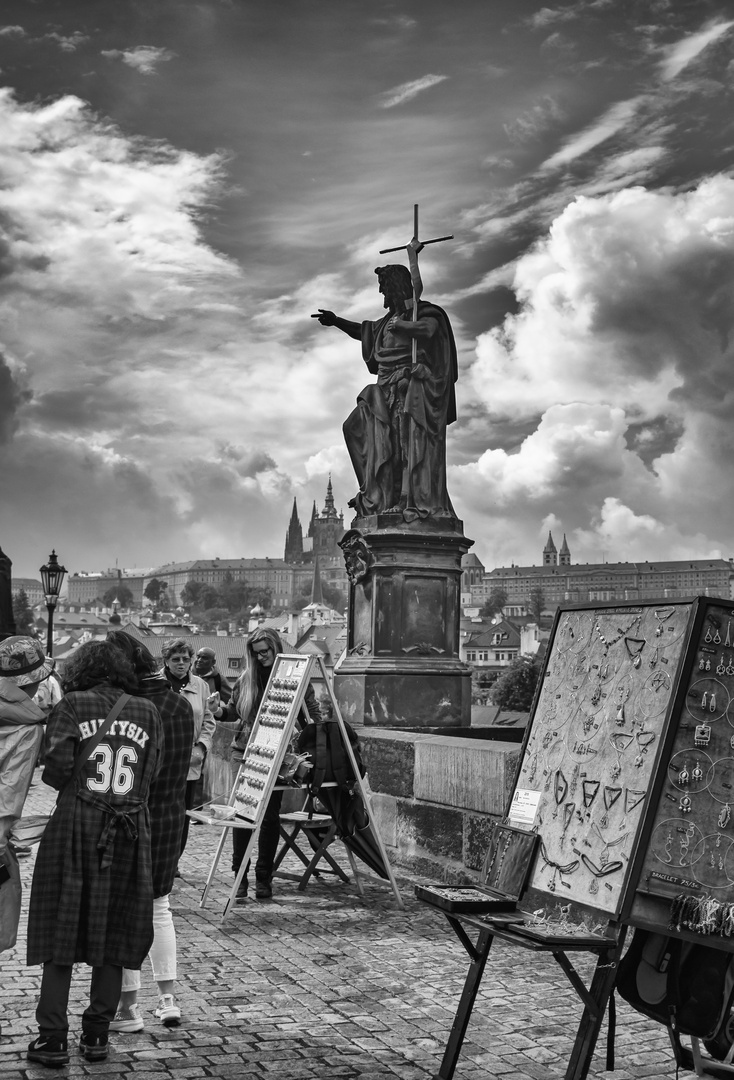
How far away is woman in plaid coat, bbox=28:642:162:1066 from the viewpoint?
442 centimetres

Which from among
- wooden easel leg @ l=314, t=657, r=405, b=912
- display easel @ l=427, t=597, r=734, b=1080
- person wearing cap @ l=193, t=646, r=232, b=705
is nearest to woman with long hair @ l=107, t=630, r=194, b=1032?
display easel @ l=427, t=597, r=734, b=1080

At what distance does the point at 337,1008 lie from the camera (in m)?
5.17

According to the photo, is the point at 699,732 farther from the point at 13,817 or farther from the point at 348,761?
the point at 348,761

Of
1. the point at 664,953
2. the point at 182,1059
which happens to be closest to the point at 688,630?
the point at 664,953

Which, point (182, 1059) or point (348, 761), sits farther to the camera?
point (348, 761)

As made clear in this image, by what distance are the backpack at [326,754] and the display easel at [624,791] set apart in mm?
3504

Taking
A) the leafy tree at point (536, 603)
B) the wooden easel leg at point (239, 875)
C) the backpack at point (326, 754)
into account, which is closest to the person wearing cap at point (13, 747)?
the wooden easel leg at point (239, 875)

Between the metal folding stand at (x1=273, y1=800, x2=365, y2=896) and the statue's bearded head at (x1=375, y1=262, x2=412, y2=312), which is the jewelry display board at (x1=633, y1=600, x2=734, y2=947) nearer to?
the metal folding stand at (x1=273, y1=800, x2=365, y2=896)

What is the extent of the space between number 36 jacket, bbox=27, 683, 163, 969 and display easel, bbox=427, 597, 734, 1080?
4.23 ft

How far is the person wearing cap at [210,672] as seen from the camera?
10.2 meters

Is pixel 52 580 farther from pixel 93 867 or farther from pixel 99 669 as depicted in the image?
pixel 93 867

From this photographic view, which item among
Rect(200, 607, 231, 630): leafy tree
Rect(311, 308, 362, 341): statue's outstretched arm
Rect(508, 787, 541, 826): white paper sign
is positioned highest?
Rect(200, 607, 231, 630): leafy tree

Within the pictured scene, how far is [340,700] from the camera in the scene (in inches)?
435

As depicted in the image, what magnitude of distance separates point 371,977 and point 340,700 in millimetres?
5372
